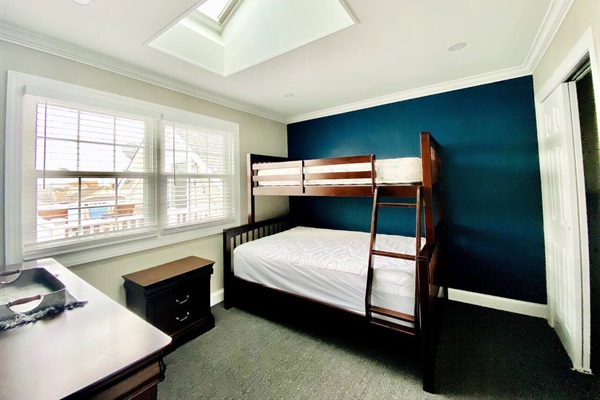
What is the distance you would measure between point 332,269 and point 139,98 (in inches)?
91.7

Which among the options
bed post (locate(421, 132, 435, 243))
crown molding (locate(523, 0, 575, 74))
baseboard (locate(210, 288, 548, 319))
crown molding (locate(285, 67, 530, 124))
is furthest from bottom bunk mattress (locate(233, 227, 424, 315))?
crown molding (locate(523, 0, 575, 74))

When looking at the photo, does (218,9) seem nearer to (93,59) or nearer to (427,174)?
(93,59)

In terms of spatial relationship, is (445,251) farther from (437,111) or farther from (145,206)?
(145,206)

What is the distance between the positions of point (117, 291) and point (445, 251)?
3.30 metres

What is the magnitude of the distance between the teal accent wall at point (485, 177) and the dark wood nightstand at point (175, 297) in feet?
7.40

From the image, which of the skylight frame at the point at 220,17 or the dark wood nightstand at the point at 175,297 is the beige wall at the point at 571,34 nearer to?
the skylight frame at the point at 220,17

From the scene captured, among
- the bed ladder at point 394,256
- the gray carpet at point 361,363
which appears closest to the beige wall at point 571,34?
the bed ladder at point 394,256

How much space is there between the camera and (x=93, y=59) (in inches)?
78.5

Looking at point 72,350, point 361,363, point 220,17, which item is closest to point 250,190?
point 220,17

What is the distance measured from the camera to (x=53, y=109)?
1.85m

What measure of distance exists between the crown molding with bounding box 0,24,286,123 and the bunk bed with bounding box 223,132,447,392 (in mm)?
1016

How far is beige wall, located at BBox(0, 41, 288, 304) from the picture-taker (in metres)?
1.73

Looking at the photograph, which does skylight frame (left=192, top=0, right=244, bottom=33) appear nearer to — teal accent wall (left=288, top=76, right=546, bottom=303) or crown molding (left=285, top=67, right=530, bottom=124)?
crown molding (left=285, top=67, right=530, bottom=124)

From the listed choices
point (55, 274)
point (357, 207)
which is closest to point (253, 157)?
point (357, 207)
